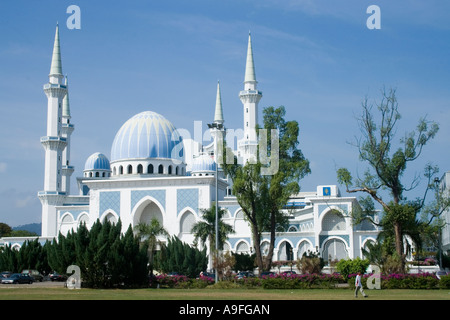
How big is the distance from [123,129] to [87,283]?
32.5 meters

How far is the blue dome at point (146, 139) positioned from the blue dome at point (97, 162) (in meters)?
13.7

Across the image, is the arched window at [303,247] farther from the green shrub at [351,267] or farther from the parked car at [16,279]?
the parked car at [16,279]

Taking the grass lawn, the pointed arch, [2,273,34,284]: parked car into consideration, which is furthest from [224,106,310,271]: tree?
the pointed arch

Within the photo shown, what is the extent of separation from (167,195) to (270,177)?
18674 millimetres

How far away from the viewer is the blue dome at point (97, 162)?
7231 cm

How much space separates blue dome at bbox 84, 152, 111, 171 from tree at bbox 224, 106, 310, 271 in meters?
36.7

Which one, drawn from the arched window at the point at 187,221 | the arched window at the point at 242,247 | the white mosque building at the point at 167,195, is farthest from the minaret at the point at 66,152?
the arched window at the point at 242,247

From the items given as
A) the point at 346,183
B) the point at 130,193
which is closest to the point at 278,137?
the point at 346,183

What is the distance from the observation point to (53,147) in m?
58.8

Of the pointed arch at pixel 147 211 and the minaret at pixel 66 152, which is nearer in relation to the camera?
the pointed arch at pixel 147 211

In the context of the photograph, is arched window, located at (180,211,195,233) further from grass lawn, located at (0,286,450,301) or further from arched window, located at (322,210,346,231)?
grass lawn, located at (0,286,450,301)

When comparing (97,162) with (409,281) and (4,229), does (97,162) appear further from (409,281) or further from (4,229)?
(409,281)

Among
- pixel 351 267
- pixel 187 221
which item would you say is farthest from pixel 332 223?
pixel 351 267
